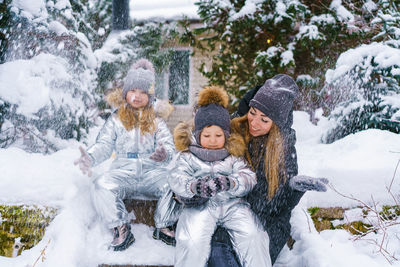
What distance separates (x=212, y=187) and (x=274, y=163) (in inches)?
22.0

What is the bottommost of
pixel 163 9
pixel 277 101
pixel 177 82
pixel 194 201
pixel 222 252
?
pixel 222 252

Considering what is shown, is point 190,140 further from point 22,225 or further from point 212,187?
point 22,225

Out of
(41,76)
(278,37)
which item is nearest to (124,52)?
(41,76)

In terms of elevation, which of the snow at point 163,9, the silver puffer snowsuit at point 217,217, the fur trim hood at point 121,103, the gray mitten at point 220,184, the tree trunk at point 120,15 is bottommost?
the silver puffer snowsuit at point 217,217

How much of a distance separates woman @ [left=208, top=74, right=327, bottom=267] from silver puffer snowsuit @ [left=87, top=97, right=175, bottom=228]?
86 cm

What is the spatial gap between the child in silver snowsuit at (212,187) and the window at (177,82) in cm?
799

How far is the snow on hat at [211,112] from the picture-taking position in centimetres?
242

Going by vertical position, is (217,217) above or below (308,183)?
below

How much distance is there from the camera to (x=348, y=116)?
14.9 feet

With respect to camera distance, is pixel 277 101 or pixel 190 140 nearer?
pixel 277 101

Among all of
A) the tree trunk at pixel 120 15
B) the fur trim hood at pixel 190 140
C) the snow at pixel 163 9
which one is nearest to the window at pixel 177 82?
the snow at pixel 163 9

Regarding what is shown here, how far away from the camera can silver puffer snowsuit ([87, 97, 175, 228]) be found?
275 cm

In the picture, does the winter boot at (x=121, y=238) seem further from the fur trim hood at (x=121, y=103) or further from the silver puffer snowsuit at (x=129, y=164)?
the fur trim hood at (x=121, y=103)

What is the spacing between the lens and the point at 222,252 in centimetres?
220
